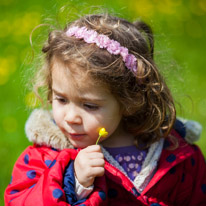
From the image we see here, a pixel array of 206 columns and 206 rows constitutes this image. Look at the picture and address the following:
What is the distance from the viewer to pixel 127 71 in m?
1.99

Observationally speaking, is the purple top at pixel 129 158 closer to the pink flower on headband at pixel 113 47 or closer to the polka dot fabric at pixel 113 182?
the polka dot fabric at pixel 113 182

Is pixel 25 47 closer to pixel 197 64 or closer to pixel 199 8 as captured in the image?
pixel 197 64

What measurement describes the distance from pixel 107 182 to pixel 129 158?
0.62 ft

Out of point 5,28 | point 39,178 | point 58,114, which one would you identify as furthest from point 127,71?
point 5,28

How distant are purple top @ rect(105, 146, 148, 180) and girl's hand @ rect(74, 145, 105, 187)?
1.07ft

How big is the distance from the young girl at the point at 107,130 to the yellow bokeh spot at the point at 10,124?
117 centimetres

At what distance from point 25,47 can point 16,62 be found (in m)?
0.22

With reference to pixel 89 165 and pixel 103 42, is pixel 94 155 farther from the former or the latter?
pixel 103 42

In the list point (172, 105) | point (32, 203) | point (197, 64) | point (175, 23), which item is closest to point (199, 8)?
point (175, 23)

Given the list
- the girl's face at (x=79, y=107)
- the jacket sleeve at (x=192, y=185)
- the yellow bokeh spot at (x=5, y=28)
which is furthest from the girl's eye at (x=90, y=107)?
the yellow bokeh spot at (x=5, y=28)

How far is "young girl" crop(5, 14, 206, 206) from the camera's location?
6.00 ft

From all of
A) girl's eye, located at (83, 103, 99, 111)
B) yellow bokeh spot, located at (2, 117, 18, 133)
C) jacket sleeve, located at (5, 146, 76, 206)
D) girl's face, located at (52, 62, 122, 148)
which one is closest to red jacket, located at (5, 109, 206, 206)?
jacket sleeve, located at (5, 146, 76, 206)

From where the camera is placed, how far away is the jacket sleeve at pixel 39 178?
1.75m

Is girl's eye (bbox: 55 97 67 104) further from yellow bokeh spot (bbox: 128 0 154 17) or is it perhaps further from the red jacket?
yellow bokeh spot (bbox: 128 0 154 17)
